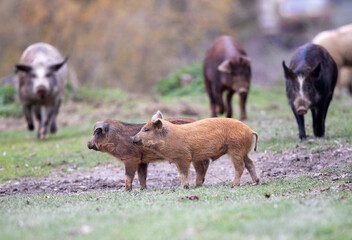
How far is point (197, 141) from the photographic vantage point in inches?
327

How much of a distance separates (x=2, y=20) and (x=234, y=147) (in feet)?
64.3

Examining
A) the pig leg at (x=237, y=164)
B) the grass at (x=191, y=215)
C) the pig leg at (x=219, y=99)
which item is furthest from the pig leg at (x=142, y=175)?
the pig leg at (x=219, y=99)

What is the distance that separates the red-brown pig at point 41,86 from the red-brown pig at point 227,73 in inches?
153

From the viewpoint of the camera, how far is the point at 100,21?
27.1 metres

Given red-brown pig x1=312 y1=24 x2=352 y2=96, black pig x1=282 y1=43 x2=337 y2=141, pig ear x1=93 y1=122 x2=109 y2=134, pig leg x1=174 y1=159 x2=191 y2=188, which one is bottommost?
pig leg x1=174 y1=159 x2=191 y2=188

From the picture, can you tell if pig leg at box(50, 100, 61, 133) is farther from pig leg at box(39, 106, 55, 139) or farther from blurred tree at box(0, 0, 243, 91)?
blurred tree at box(0, 0, 243, 91)

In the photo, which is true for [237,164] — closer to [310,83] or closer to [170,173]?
[170,173]

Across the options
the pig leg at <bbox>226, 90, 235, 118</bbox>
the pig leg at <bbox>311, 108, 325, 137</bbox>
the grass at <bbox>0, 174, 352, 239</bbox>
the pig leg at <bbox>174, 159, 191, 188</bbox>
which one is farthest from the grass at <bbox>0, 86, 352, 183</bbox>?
the grass at <bbox>0, 174, 352, 239</bbox>

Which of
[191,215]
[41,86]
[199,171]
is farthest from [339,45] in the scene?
[191,215]

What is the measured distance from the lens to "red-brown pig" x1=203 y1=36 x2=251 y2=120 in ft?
49.4

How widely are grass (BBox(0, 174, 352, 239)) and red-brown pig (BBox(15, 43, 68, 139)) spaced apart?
7307mm

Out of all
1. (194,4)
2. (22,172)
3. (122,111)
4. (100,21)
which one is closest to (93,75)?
(100,21)

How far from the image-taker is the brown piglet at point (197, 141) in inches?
326

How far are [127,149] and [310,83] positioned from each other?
13.3 ft
